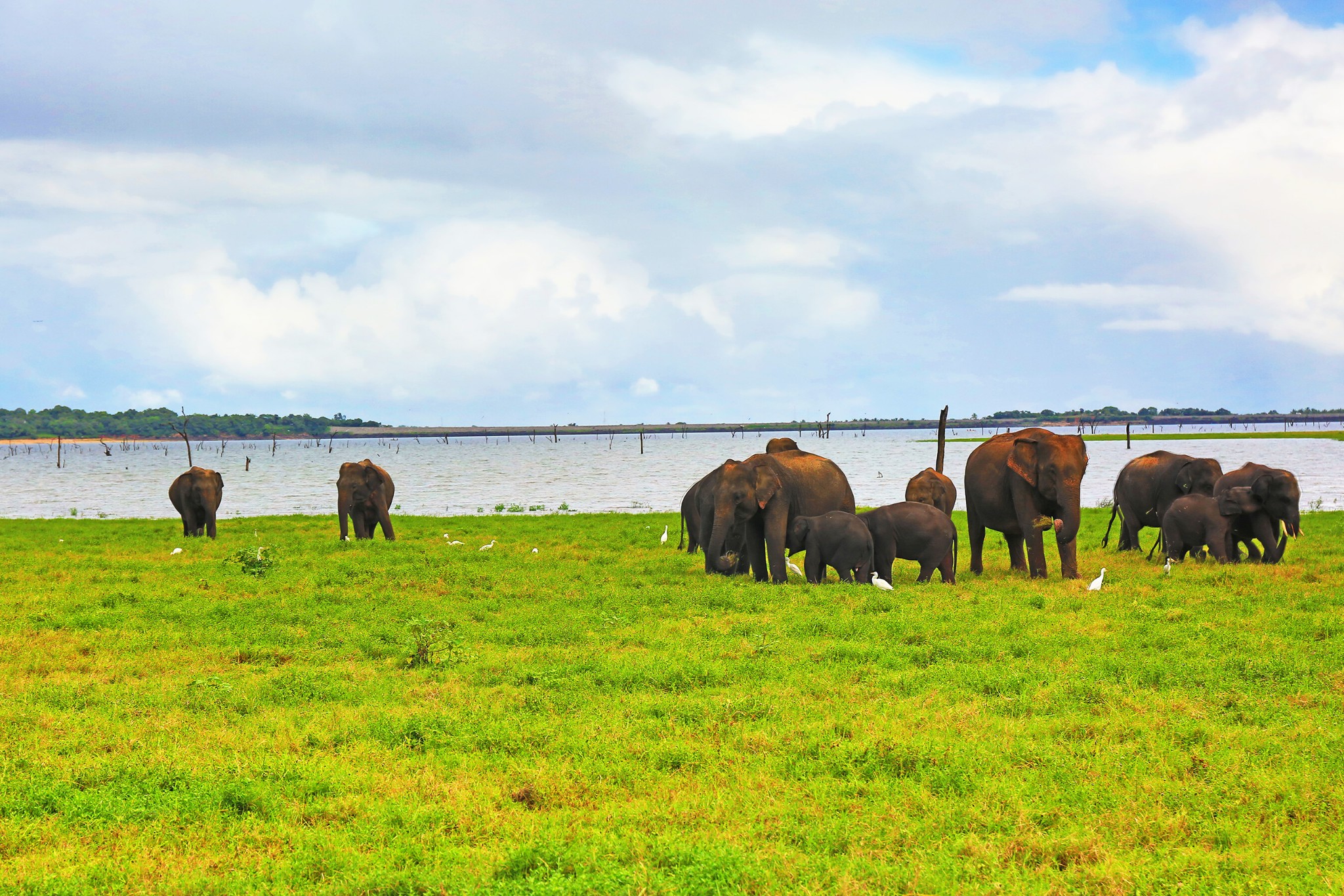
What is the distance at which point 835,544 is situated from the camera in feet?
60.4

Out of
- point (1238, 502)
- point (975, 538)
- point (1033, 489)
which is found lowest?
point (975, 538)

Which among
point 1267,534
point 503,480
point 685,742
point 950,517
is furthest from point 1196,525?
point 503,480

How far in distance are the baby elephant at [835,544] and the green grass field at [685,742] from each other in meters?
1.11

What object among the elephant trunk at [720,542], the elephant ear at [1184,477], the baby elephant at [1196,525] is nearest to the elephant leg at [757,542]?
the elephant trunk at [720,542]

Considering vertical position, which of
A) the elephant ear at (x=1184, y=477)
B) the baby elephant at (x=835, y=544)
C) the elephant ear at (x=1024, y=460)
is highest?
the elephant ear at (x=1024, y=460)

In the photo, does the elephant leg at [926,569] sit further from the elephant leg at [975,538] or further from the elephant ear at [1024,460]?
Result: the elephant ear at [1024,460]

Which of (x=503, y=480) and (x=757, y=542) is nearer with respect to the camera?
(x=757, y=542)

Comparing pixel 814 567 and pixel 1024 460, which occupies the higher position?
pixel 1024 460

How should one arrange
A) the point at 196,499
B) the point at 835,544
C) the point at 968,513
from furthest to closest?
the point at 196,499 < the point at 968,513 < the point at 835,544

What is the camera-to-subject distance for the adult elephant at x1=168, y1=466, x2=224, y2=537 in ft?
102

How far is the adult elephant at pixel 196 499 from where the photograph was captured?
102 ft

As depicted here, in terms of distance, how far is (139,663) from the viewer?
12969 millimetres

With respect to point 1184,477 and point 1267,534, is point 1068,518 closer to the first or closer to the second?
point 1267,534

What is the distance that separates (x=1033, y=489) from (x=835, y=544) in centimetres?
439
